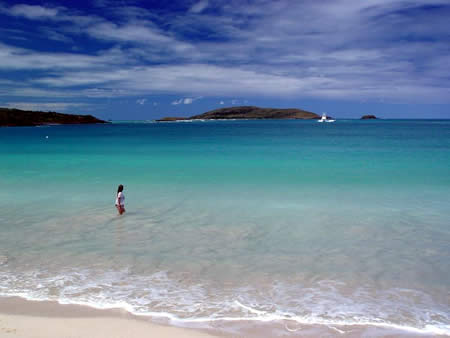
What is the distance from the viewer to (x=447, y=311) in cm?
629

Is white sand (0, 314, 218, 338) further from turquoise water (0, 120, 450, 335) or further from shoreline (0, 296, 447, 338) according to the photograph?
turquoise water (0, 120, 450, 335)

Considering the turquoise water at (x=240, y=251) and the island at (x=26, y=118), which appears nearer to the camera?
the turquoise water at (x=240, y=251)

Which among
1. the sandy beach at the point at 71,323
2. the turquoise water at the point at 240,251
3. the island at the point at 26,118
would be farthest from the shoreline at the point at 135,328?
the island at the point at 26,118

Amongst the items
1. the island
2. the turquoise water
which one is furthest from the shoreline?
the island

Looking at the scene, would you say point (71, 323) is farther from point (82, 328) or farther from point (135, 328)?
point (135, 328)

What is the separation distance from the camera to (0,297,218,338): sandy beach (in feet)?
17.7

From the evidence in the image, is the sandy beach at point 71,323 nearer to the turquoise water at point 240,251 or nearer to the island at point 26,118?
the turquoise water at point 240,251

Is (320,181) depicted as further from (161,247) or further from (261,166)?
(161,247)

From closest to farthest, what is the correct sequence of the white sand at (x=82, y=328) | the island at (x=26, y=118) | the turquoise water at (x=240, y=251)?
the white sand at (x=82, y=328) < the turquoise water at (x=240, y=251) < the island at (x=26, y=118)

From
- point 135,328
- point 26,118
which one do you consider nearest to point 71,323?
point 135,328

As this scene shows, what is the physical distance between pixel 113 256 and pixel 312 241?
5044mm

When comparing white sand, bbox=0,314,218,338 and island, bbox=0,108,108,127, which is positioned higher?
island, bbox=0,108,108,127

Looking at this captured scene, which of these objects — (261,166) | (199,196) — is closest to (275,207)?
(199,196)

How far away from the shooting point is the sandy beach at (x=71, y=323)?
5395 mm
